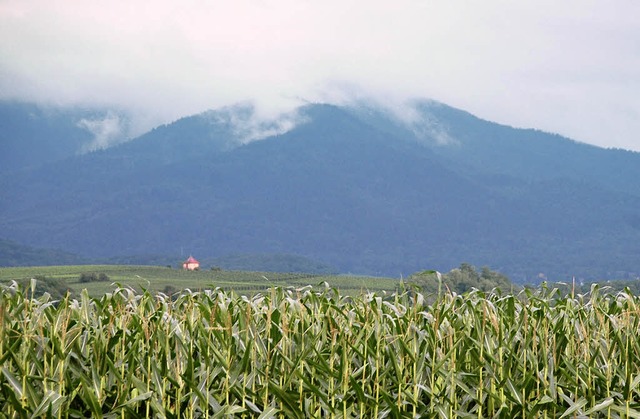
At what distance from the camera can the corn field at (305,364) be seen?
370 inches

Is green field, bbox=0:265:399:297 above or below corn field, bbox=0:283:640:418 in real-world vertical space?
below

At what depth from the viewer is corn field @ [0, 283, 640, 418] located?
939cm

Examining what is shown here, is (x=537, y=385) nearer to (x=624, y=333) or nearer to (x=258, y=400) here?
(x=624, y=333)

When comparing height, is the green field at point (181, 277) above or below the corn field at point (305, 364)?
below

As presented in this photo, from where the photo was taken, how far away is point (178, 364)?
9.34m

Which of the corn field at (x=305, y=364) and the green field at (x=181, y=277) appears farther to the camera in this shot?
the green field at (x=181, y=277)

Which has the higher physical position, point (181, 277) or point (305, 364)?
point (305, 364)

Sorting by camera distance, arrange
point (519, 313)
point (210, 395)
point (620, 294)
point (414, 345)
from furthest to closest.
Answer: point (620, 294)
point (519, 313)
point (414, 345)
point (210, 395)

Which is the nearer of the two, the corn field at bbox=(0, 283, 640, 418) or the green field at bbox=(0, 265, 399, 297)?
the corn field at bbox=(0, 283, 640, 418)

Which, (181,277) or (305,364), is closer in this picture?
(305,364)

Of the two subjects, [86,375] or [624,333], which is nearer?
[86,375]

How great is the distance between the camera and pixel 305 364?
10.1 m

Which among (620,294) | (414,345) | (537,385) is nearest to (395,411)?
(414,345)

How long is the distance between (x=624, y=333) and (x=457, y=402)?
88.9 inches
